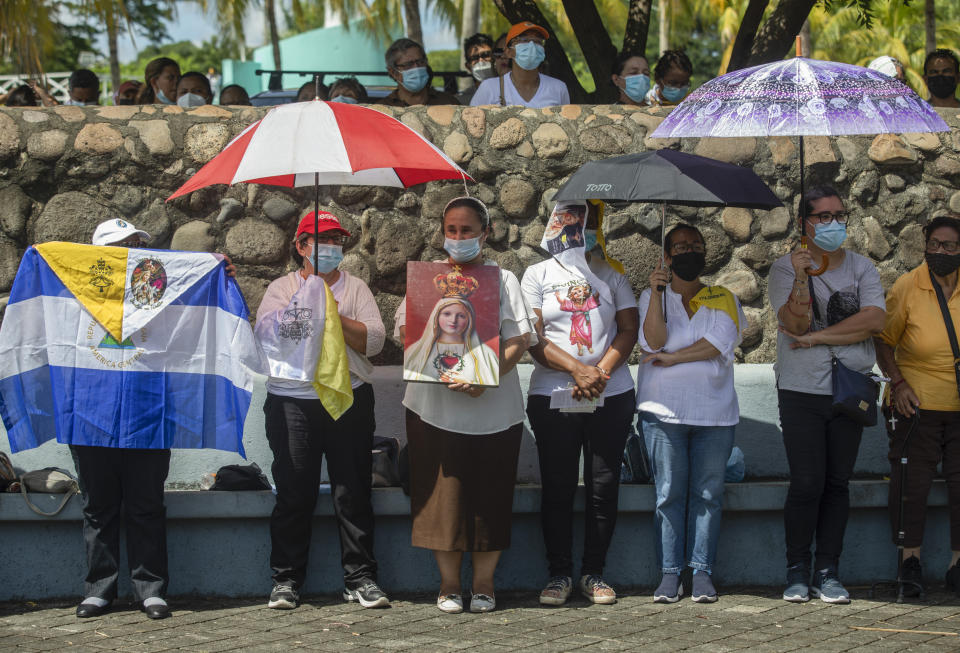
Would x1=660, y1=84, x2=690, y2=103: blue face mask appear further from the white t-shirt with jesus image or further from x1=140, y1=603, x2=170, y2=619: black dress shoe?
x1=140, y1=603, x2=170, y2=619: black dress shoe

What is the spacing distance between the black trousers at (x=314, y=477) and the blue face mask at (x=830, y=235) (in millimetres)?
2380

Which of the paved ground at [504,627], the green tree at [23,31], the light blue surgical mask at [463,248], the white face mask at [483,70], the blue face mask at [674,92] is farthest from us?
the green tree at [23,31]

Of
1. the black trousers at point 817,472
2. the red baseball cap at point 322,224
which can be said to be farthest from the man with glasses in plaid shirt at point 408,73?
the black trousers at point 817,472

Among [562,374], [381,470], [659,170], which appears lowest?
[381,470]

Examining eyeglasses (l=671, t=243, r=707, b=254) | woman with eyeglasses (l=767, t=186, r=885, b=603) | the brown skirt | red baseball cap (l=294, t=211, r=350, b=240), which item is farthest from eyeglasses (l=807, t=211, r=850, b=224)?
red baseball cap (l=294, t=211, r=350, b=240)

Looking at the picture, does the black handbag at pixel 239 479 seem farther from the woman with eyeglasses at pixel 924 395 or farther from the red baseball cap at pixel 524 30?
the red baseball cap at pixel 524 30

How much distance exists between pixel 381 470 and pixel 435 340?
42.1 inches

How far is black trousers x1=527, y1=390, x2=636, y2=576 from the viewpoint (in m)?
5.65

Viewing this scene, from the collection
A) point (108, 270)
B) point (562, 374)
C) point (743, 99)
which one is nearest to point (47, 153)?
point (108, 270)

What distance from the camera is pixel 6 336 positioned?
537 centimetres

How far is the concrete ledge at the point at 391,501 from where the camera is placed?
5.71 m

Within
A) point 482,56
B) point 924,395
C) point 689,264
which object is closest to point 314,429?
point 689,264

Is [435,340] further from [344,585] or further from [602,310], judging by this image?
[344,585]

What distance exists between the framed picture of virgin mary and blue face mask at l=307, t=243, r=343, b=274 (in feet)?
1.42
